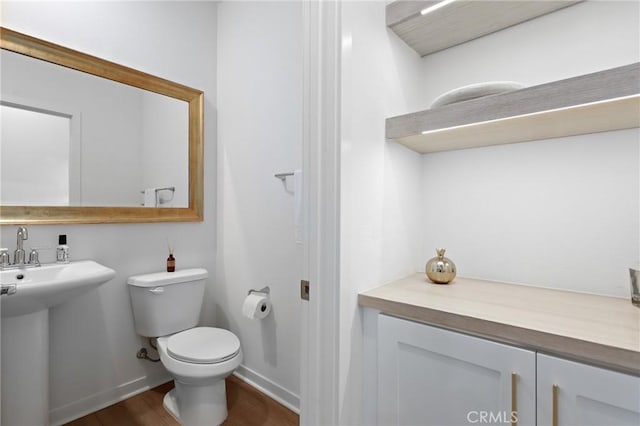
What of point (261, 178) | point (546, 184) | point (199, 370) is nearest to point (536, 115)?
point (546, 184)

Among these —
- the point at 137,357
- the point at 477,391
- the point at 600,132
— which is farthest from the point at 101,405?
the point at 600,132

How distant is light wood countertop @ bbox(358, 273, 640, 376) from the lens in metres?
0.61

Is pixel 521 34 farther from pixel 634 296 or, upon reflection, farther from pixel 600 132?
pixel 634 296

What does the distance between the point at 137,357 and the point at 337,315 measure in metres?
1.51

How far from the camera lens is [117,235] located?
1.65m

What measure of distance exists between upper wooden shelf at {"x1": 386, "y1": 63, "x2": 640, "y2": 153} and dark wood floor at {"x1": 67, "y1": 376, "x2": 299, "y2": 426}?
1.52 m

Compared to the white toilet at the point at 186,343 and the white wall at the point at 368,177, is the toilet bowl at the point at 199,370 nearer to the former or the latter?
the white toilet at the point at 186,343

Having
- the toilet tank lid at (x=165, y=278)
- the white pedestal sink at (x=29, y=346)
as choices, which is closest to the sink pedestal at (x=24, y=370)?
the white pedestal sink at (x=29, y=346)

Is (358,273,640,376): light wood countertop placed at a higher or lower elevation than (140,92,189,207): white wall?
lower

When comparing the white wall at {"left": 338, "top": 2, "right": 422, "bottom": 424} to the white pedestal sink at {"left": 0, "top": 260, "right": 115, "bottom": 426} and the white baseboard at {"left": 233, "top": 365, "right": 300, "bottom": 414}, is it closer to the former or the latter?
the white baseboard at {"left": 233, "top": 365, "right": 300, "bottom": 414}

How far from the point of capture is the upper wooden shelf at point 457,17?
1.02 m

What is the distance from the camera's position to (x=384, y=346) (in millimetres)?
911

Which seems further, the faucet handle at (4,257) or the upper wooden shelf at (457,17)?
the faucet handle at (4,257)

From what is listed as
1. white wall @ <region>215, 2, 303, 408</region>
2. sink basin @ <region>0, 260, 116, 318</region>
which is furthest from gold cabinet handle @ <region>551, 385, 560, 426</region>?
sink basin @ <region>0, 260, 116, 318</region>
